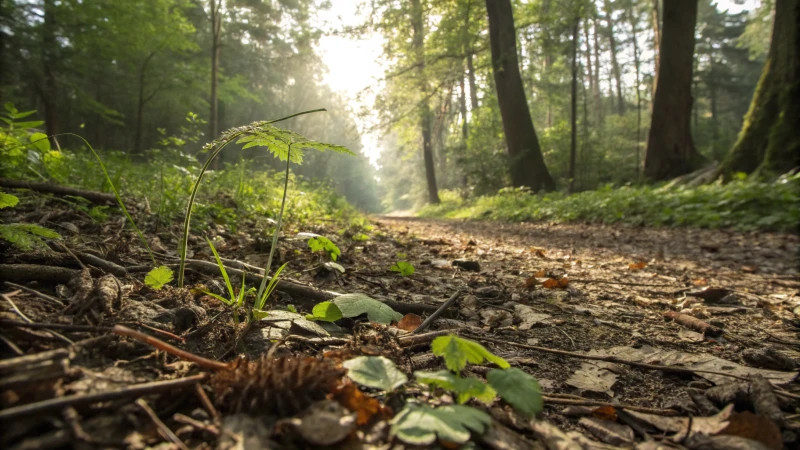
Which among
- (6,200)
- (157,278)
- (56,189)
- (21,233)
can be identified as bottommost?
(157,278)

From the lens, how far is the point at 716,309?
2.03 metres

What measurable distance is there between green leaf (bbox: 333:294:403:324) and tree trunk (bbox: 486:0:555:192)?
1033 centimetres

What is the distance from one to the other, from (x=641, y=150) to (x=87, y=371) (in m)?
23.1

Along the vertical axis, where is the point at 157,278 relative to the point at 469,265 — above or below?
above

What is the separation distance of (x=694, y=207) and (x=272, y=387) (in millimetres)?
7012

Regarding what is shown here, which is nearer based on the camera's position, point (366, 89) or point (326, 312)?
point (326, 312)

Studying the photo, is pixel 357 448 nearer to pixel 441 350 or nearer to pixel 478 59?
pixel 441 350

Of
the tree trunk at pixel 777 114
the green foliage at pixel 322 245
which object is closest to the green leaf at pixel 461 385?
the green foliage at pixel 322 245

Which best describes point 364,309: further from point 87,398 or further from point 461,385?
point 87,398

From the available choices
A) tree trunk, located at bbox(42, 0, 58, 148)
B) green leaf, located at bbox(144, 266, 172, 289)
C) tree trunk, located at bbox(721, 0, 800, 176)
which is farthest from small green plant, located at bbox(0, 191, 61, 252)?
tree trunk, located at bbox(42, 0, 58, 148)

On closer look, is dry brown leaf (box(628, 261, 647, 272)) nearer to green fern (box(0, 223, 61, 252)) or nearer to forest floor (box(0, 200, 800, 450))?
forest floor (box(0, 200, 800, 450))

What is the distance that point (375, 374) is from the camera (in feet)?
2.72

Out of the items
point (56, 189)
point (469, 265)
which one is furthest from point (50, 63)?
point (469, 265)

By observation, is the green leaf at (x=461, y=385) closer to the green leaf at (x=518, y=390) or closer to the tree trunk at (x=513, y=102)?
the green leaf at (x=518, y=390)
